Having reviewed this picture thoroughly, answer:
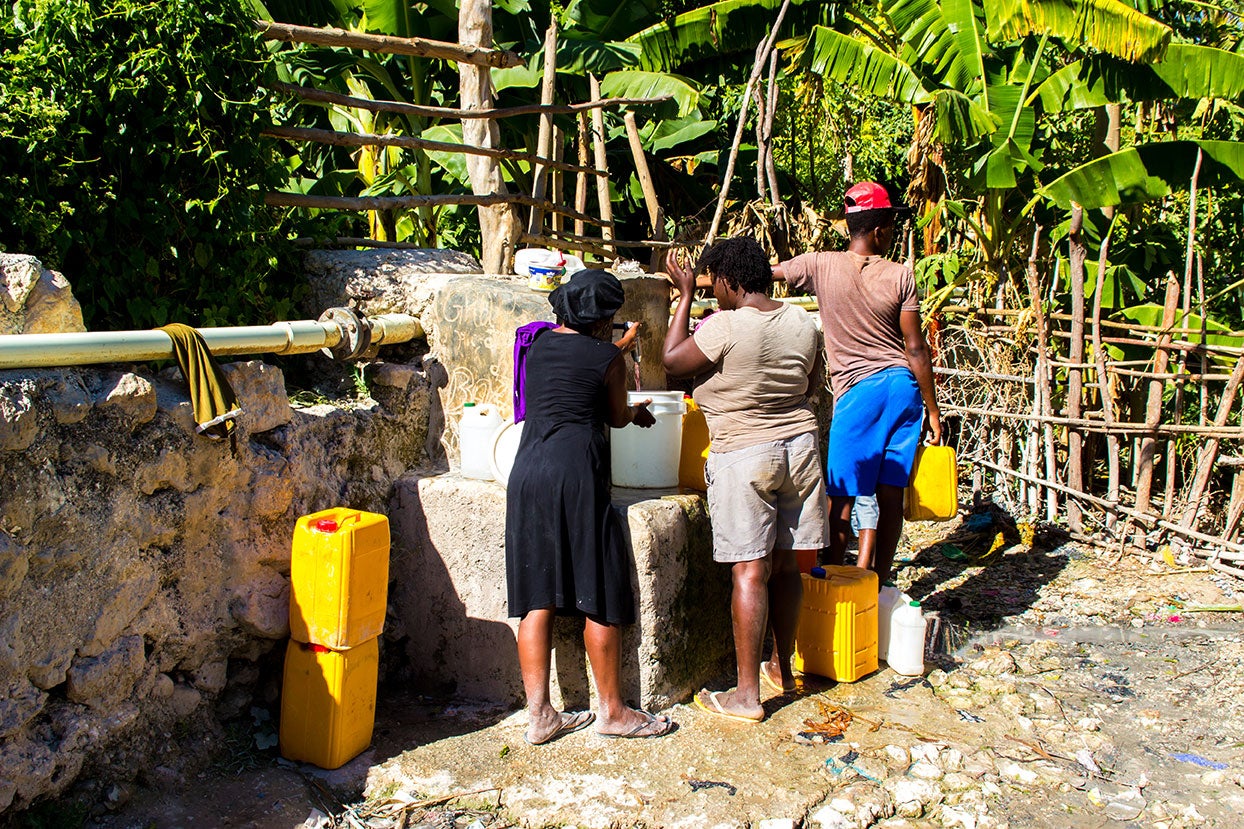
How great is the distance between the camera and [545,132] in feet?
22.6

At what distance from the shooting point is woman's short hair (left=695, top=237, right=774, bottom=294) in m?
3.76

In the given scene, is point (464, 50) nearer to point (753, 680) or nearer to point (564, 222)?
point (753, 680)

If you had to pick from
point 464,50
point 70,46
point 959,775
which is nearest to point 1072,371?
point 959,775

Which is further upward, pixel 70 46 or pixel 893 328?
pixel 70 46

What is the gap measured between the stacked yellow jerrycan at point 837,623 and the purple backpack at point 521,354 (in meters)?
1.38

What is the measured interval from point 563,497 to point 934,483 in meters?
1.98

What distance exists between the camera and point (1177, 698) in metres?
4.29

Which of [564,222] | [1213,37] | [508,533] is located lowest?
[508,533]

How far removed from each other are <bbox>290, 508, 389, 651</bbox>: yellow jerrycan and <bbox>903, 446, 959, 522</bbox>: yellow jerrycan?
246 cm

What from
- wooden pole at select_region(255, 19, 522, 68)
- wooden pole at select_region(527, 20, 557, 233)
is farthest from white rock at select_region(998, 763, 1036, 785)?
wooden pole at select_region(255, 19, 522, 68)

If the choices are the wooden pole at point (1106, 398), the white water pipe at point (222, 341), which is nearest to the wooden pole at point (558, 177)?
the white water pipe at point (222, 341)

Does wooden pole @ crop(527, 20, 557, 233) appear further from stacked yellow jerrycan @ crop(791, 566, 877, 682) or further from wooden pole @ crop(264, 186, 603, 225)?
stacked yellow jerrycan @ crop(791, 566, 877, 682)

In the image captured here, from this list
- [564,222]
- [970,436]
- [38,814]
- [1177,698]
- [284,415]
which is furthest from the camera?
[564,222]

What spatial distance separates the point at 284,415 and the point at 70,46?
4.69 ft
